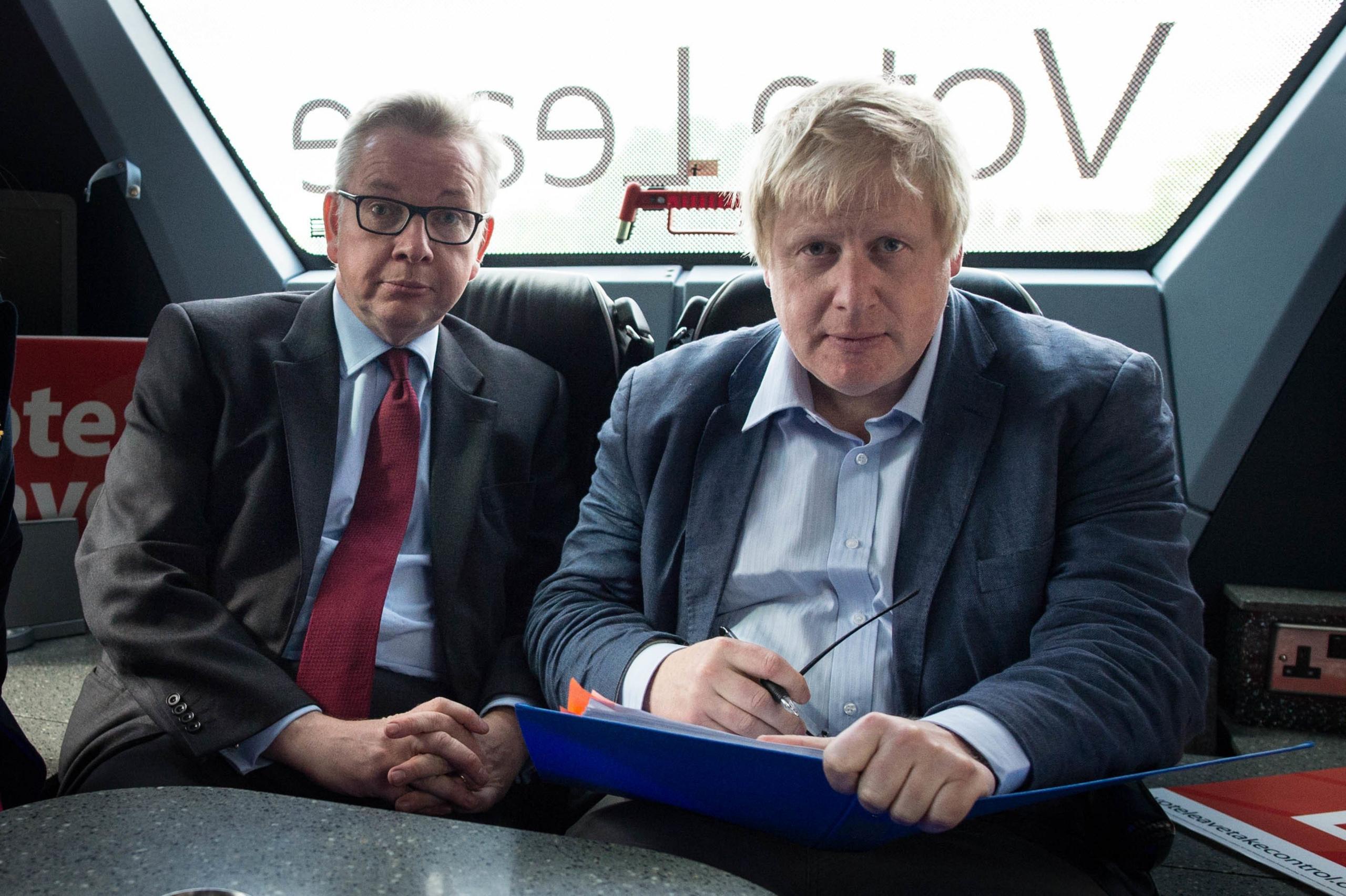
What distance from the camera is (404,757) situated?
125cm

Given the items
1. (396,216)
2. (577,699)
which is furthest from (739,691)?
(396,216)

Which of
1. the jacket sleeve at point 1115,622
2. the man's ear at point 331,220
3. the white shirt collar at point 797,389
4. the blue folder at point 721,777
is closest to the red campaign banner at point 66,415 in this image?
the man's ear at point 331,220

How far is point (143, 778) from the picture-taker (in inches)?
49.1

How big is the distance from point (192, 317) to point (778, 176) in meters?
0.91

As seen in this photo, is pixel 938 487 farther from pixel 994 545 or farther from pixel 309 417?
pixel 309 417

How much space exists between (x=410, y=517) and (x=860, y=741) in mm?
872

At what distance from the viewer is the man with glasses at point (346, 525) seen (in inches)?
50.8

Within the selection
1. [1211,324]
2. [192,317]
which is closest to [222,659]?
[192,317]

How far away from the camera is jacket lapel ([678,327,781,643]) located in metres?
1.29

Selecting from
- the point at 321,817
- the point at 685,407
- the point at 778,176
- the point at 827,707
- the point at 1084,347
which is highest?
the point at 778,176

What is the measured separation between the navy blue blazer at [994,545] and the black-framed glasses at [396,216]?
1.40 feet

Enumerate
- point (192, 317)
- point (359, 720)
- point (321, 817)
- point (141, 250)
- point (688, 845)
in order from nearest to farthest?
point (321, 817), point (688, 845), point (359, 720), point (192, 317), point (141, 250)

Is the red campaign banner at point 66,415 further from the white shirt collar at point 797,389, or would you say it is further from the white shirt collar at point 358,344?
the white shirt collar at point 797,389

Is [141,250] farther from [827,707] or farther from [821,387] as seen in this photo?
[827,707]
